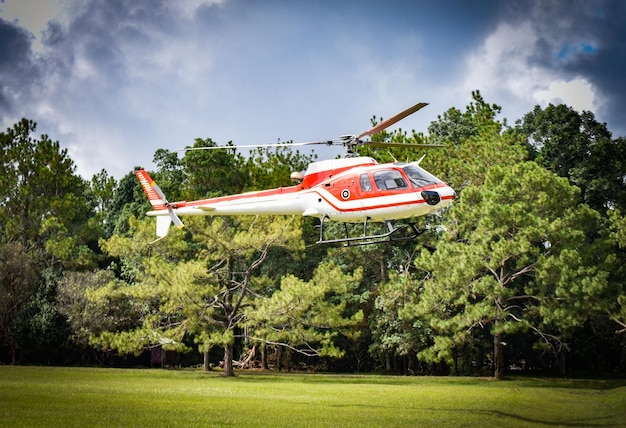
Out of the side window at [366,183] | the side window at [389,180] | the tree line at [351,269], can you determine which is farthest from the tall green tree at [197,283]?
the side window at [389,180]

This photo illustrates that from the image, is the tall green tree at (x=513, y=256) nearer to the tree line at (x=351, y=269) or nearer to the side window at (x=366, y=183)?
the tree line at (x=351, y=269)

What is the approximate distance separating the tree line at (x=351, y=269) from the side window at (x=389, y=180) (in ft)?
33.7

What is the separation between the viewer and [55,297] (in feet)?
103

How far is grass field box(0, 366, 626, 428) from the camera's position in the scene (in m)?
13.1

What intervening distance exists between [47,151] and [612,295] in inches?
1035

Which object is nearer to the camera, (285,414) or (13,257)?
(285,414)

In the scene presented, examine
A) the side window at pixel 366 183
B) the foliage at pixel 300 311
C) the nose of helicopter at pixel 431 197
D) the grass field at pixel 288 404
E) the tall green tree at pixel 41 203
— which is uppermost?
the tall green tree at pixel 41 203

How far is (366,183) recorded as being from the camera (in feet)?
49.9

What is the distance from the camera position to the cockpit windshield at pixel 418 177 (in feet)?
48.6

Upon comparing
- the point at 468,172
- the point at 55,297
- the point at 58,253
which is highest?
the point at 468,172

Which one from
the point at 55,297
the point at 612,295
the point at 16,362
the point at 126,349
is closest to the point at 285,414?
the point at 126,349

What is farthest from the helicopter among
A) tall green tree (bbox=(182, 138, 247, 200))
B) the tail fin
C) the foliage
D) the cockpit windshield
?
tall green tree (bbox=(182, 138, 247, 200))

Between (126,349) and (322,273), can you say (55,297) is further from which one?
(322,273)

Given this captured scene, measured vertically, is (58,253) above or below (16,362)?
above
